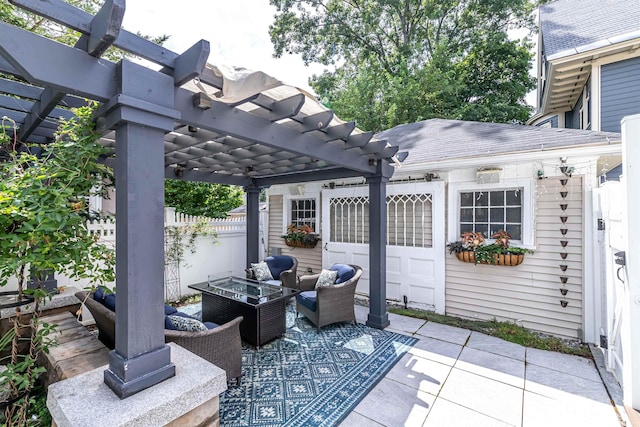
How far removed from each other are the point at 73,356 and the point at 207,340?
3.08ft

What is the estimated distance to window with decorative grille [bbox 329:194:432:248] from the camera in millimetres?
5211

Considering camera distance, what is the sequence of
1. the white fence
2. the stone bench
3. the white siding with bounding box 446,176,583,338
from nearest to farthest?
the stone bench
the white siding with bounding box 446,176,583,338
the white fence

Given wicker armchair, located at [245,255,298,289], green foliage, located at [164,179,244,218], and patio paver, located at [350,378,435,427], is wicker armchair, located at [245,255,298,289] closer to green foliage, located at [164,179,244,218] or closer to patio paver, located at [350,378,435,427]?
patio paver, located at [350,378,435,427]

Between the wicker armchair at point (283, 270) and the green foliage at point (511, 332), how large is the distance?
6.52 ft

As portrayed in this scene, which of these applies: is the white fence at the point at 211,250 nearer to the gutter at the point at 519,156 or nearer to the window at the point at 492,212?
the gutter at the point at 519,156

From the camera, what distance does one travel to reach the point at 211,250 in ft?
21.8

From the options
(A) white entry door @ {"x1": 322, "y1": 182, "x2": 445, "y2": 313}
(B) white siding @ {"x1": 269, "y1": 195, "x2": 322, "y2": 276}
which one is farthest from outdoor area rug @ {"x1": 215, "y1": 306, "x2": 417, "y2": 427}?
(B) white siding @ {"x1": 269, "y1": 195, "x2": 322, "y2": 276}

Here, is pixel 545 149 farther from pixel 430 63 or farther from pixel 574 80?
pixel 430 63

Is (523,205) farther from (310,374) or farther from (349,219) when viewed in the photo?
(310,374)

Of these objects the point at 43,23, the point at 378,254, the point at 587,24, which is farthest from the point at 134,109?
the point at 587,24

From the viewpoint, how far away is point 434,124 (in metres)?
6.99

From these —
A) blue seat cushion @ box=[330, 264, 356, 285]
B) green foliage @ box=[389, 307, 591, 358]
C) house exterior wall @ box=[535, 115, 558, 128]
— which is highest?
house exterior wall @ box=[535, 115, 558, 128]

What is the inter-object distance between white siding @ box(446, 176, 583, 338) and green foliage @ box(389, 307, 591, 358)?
147 millimetres

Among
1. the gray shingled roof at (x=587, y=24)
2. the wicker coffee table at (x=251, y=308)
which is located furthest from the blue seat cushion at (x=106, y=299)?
the gray shingled roof at (x=587, y=24)
